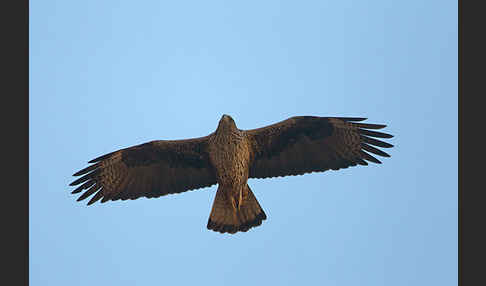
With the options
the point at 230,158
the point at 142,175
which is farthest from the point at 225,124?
the point at 142,175

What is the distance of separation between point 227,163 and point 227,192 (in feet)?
1.60

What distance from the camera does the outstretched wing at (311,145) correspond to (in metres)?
8.41

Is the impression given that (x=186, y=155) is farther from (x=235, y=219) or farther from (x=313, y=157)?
(x=313, y=157)

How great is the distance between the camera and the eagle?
8391 mm

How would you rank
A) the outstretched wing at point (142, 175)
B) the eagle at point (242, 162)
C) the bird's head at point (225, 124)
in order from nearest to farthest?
the bird's head at point (225, 124) < the eagle at point (242, 162) < the outstretched wing at point (142, 175)

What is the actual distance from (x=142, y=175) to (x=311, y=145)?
2671 mm

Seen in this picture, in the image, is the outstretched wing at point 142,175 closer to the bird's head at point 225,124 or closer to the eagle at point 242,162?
the eagle at point 242,162

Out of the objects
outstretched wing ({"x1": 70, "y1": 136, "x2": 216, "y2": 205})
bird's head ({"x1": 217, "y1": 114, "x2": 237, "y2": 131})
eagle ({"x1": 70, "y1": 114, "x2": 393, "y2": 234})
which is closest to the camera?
bird's head ({"x1": 217, "y1": 114, "x2": 237, "y2": 131})

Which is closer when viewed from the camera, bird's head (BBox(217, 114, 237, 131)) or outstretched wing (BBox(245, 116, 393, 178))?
bird's head (BBox(217, 114, 237, 131))

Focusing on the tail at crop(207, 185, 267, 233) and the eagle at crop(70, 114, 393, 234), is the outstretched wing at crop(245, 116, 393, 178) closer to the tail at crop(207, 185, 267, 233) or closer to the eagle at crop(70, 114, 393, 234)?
the eagle at crop(70, 114, 393, 234)

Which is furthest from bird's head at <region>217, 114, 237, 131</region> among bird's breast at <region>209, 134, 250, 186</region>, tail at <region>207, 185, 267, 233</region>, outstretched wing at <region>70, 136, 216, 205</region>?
tail at <region>207, 185, 267, 233</region>

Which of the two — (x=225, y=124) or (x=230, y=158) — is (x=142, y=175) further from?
(x=225, y=124)

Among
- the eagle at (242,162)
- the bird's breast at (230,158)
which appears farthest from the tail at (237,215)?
the bird's breast at (230,158)

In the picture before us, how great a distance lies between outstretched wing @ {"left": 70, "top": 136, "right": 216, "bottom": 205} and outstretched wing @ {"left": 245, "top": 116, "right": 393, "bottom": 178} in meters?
0.90
